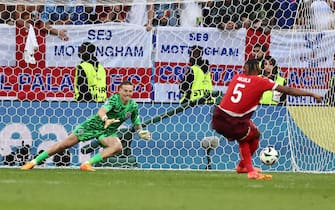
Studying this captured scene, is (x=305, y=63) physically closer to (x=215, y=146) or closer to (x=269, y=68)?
(x=269, y=68)

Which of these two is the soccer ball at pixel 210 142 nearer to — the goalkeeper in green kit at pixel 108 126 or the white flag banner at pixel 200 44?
the white flag banner at pixel 200 44

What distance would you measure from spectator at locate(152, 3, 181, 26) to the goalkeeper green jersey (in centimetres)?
229

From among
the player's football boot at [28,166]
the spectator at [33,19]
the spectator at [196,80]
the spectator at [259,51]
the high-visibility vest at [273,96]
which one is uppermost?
the spectator at [33,19]

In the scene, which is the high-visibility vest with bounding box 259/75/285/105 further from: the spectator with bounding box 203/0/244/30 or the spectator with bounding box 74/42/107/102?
the spectator with bounding box 74/42/107/102

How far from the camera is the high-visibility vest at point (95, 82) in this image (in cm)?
1709

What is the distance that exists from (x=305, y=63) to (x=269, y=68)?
26.6 inches

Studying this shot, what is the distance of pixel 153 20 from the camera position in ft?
58.2

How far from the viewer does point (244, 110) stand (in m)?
13.9

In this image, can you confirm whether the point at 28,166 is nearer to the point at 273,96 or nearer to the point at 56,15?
the point at 56,15

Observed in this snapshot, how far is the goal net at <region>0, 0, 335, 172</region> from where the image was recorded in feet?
55.2

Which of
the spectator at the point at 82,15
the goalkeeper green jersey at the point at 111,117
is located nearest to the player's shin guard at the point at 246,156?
the goalkeeper green jersey at the point at 111,117

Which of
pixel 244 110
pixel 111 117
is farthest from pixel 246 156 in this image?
pixel 111 117

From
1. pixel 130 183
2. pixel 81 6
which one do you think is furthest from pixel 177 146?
pixel 130 183

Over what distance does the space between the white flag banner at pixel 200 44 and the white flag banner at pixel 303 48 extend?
2.36 ft
